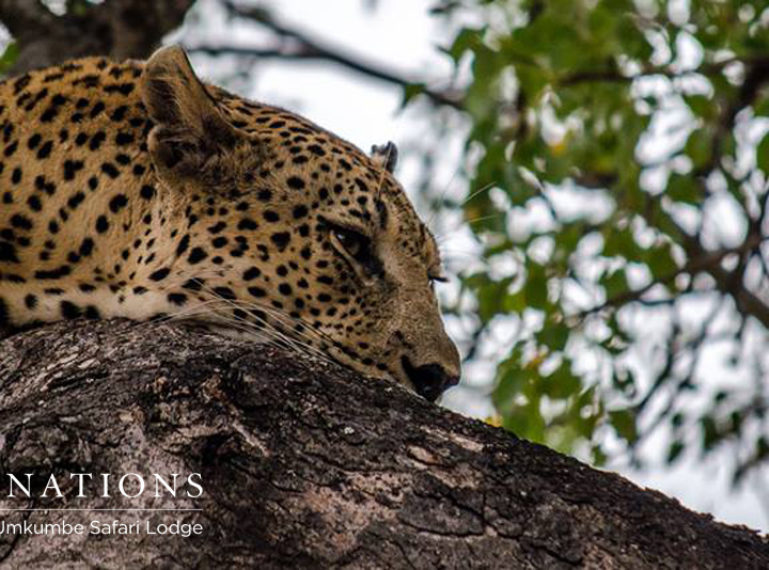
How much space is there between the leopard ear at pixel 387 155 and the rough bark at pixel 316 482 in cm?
279

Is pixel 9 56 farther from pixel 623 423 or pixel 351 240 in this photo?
pixel 623 423

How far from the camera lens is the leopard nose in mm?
5566

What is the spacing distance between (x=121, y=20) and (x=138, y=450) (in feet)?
16.3

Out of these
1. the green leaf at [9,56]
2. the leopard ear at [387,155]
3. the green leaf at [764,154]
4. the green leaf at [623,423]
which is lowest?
the green leaf at [623,423]

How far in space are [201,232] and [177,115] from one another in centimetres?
49

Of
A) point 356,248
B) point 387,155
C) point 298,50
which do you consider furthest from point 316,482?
point 298,50

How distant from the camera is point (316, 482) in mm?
3770

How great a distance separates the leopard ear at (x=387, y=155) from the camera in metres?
6.77

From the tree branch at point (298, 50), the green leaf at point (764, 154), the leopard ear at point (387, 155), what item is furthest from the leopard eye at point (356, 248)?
the tree branch at point (298, 50)

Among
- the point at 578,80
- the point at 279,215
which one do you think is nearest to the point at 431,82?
the point at 578,80

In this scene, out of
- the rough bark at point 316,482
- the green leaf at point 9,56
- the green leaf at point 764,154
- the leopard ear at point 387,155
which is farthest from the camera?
the green leaf at point 9,56

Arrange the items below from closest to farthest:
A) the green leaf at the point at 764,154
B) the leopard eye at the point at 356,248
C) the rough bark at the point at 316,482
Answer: the rough bark at the point at 316,482, the leopard eye at the point at 356,248, the green leaf at the point at 764,154

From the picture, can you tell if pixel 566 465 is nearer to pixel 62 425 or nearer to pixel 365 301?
pixel 62 425

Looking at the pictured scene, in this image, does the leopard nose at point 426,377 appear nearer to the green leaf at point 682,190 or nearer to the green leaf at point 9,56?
the green leaf at point 682,190
